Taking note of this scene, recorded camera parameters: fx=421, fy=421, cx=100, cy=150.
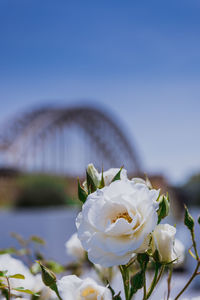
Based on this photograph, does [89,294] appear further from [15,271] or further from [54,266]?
[54,266]

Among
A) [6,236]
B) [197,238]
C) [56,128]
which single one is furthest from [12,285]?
[56,128]

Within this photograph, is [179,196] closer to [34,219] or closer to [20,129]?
[34,219]

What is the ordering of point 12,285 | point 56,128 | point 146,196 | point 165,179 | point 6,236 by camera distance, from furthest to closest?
point 56,128
point 165,179
point 6,236
point 12,285
point 146,196

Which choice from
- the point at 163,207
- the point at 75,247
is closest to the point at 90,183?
the point at 163,207

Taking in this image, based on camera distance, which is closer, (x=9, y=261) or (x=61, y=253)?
(x=9, y=261)

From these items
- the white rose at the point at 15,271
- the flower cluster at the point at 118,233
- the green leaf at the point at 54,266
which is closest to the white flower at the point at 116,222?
the flower cluster at the point at 118,233

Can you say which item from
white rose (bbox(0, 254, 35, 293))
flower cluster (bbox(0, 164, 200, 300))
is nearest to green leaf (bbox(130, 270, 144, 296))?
flower cluster (bbox(0, 164, 200, 300))
